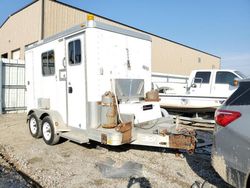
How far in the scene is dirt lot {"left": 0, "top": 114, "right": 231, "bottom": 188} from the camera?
14.8ft

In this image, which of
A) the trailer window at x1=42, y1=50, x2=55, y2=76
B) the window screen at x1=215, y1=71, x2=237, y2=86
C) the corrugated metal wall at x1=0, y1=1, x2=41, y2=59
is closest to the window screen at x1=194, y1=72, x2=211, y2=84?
the window screen at x1=215, y1=71, x2=237, y2=86

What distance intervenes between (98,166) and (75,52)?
263 cm

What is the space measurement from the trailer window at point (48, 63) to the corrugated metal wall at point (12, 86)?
25.0 feet

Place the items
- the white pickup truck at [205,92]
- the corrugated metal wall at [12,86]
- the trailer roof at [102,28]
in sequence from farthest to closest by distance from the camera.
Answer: the corrugated metal wall at [12,86]
the white pickup truck at [205,92]
the trailer roof at [102,28]

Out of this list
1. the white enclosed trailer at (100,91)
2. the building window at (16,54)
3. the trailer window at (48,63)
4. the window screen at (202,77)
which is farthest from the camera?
the building window at (16,54)

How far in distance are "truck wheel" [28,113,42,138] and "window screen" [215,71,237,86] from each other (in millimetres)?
6681

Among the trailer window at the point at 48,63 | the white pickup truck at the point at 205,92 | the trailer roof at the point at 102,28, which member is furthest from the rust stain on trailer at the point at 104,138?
the white pickup truck at the point at 205,92

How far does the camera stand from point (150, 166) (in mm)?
5266

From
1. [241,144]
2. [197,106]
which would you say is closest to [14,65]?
[197,106]

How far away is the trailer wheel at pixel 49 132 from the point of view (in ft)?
21.8

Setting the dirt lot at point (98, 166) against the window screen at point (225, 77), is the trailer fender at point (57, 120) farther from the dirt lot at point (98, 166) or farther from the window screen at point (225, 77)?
the window screen at point (225, 77)

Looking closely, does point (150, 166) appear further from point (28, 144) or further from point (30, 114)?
point (30, 114)

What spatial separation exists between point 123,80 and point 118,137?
1.60m

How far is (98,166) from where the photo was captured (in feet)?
17.3
